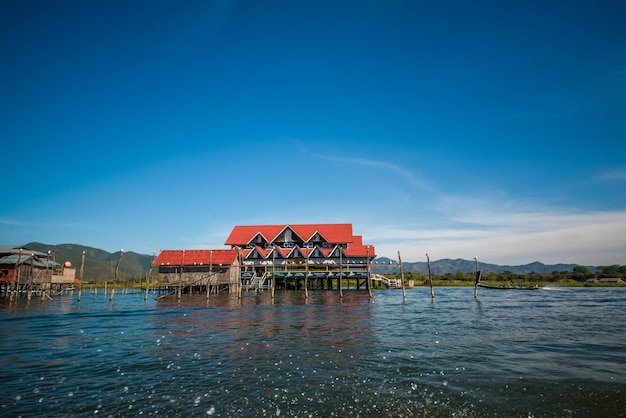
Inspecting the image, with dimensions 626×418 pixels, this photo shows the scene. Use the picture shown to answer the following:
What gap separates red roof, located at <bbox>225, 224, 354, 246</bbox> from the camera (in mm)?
60719

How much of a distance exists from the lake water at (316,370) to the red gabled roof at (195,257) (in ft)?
85.9

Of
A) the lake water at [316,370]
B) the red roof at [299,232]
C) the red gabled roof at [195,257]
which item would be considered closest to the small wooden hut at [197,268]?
the red gabled roof at [195,257]

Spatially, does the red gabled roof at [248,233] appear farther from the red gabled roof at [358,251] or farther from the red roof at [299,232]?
the red gabled roof at [358,251]

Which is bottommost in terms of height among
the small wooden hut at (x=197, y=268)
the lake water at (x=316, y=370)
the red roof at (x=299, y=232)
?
the lake water at (x=316, y=370)

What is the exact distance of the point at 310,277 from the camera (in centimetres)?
5284

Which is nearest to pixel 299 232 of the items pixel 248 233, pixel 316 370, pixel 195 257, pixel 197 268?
pixel 248 233

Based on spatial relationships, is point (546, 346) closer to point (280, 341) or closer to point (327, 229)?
point (280, 341)

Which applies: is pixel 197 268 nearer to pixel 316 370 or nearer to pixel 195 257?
pixel 195 257

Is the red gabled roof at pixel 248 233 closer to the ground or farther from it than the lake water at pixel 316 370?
farther from it

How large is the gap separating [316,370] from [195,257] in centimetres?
3949

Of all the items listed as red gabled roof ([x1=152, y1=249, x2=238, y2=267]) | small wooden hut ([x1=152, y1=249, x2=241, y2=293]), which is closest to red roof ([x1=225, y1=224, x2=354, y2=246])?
red gabled roof ([x1=152, y1=249, x2=238, y2=267])

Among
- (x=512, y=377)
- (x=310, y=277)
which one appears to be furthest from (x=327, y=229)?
(x=512, y=377)

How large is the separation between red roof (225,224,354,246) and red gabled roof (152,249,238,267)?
1310 cm

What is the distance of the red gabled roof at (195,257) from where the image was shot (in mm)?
46594
